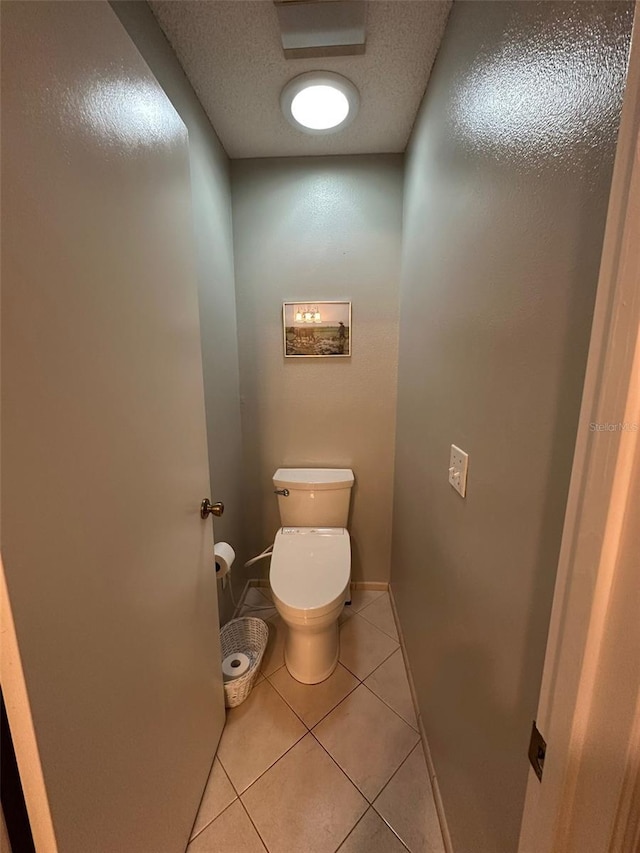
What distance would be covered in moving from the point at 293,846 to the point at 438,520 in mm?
1004

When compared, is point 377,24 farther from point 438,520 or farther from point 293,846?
point 293,846

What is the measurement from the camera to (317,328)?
5.63 feet

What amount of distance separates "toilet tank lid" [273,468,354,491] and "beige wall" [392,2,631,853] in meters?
0.63

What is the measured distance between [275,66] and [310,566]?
76.0 inches

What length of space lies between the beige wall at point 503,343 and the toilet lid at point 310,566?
0.40m

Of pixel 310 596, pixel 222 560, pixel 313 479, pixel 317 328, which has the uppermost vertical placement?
pixel 317 328

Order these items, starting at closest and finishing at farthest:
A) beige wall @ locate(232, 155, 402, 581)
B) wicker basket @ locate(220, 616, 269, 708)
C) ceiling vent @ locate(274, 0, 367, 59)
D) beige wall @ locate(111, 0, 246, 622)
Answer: ceiling vent @ locate(274, 0, 367, 59)
beige wall @ locate(111, 0, 246, 622)
wicker basket @ locate(220, 616, 269, 708)
beige wall @ locate(232, 155, 402, 581)

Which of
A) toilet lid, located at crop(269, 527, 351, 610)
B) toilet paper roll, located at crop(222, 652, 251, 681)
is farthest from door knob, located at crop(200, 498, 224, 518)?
toilet paper roll, located at crop(222, 652, 251, 681)

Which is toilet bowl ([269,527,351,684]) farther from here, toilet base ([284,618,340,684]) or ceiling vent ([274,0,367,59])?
ceiling vent ([274,0,367,59])

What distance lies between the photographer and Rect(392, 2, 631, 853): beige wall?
465mm

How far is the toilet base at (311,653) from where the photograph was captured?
1339mm

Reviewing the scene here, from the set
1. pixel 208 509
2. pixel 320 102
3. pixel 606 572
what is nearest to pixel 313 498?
pixel 208 509

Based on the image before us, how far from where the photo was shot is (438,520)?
3.40 ft

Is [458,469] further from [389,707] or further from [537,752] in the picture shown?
[389,707]
